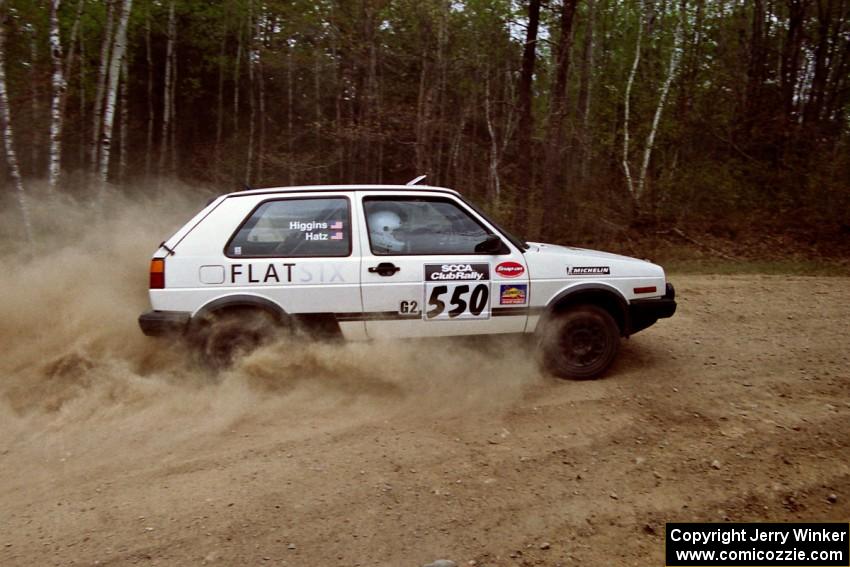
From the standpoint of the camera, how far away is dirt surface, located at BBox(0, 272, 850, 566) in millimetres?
3152

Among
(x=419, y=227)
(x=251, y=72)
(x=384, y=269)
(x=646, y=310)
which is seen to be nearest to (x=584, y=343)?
(x=646, y=310)

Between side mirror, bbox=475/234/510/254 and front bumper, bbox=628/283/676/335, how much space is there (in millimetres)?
1297

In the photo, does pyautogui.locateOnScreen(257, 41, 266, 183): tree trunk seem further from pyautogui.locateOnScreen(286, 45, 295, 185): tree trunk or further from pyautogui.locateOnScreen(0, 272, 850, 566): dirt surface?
pyautogui.locateOnScreen(0, 272, 850, 566): dirt surface

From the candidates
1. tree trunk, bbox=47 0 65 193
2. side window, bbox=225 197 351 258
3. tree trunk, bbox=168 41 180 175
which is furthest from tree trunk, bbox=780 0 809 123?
tree trunk, bbox=168 41 180 175

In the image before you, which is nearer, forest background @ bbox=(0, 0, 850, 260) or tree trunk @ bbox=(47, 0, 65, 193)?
tree trunk @ bbox=(47, 0, 65, 193)

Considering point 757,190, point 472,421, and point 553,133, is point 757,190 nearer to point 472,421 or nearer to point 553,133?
point 553,133

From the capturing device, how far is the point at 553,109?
1311 cm

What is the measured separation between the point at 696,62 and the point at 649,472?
15.4 meters

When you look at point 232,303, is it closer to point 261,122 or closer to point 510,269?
point 510,269

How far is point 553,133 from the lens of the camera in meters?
12.8

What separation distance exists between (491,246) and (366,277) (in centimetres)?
106

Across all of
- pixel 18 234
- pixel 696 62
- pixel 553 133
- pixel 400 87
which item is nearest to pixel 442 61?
pixel 400 87

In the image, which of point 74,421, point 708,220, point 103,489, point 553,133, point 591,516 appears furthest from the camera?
point 708,220

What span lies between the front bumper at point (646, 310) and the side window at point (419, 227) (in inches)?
58.1
